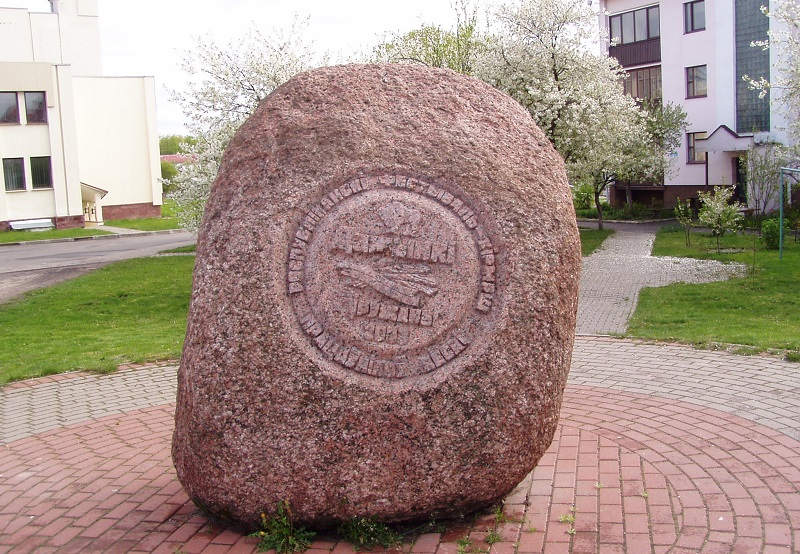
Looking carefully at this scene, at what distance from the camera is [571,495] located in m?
5.04

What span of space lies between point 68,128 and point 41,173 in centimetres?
224

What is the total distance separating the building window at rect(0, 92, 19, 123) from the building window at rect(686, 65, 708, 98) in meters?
27.0

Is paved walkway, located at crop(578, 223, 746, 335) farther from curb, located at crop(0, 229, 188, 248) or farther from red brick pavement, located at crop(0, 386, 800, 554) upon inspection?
curb, located at crop(0, 229, 188, 248)

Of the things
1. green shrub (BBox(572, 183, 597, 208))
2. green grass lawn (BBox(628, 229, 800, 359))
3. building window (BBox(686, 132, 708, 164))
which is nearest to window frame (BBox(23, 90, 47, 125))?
green shrub (BBox(572, 183, 597, 208))

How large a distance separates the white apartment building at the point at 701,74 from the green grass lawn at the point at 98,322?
20585mm

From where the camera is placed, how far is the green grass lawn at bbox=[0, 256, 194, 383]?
32.1 ft

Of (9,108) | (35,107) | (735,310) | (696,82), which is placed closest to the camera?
(735,310)

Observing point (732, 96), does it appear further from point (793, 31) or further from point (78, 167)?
point (78, 167)

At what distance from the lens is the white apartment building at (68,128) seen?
108 ft

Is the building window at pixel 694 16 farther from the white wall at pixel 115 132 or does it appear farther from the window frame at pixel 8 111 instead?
the window frame at pixel 8 111

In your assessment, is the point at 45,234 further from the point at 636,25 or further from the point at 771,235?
the point at 771,235

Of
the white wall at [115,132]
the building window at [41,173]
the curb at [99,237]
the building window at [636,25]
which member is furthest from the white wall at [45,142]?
the building window at [636,25]

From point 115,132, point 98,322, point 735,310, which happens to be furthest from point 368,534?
point 115,132

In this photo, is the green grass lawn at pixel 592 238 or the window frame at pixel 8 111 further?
the window frame at pixel 8 111
